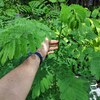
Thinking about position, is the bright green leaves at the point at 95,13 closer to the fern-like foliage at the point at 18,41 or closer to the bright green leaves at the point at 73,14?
the bright green leaves at the point at 73,14

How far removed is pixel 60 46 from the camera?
245cm

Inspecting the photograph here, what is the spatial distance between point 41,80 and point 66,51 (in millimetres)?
277

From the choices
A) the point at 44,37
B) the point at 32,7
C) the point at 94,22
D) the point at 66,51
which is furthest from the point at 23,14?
the point at 44,37

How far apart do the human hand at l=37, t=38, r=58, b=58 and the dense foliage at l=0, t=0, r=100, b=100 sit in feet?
0.11

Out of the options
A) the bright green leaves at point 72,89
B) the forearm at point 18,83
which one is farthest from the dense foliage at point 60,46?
the forearm at point 18,83

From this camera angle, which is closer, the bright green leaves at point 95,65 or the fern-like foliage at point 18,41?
the fern-like foliage at point 18,41

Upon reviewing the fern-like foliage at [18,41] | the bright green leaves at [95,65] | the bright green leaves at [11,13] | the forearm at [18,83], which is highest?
the fern-like foliage at [18,41]

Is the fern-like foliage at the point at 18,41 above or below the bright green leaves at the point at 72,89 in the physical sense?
above

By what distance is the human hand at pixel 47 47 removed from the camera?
6.73 feet

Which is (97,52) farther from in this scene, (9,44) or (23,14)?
(23,14)

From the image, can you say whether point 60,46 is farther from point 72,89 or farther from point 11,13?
Answer: point 11,13

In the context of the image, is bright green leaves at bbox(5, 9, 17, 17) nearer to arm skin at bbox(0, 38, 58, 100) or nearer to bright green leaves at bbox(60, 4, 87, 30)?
bright green leaves at bbox(60, 4, 87, 30)

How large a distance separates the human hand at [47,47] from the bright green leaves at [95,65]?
265 mm

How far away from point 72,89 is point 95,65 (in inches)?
8.4
